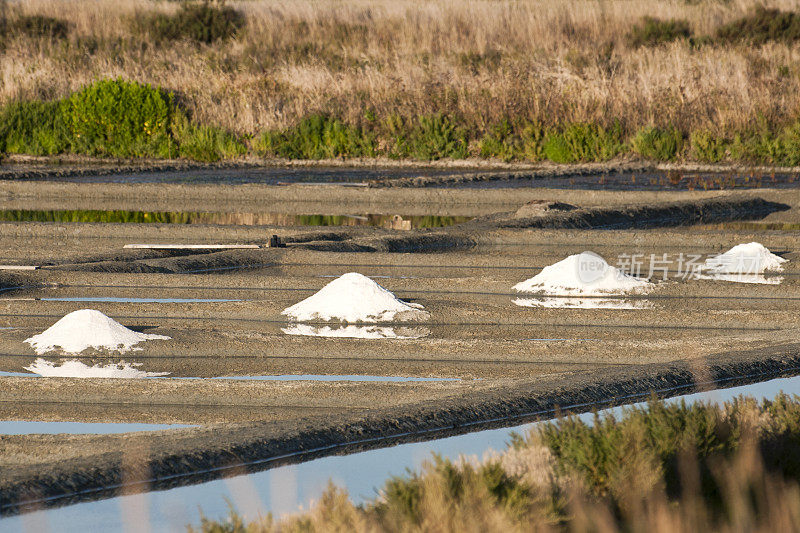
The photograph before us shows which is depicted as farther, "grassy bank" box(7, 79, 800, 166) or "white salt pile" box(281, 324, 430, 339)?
"grassy bank" box(7, 79, 800, 166)

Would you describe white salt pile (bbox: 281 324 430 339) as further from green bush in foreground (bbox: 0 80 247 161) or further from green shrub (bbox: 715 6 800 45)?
green shrub (bbox: 715 6 800 45)

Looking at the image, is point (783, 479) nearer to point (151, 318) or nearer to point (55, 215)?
point (151, 318)

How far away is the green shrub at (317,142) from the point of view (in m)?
18.7

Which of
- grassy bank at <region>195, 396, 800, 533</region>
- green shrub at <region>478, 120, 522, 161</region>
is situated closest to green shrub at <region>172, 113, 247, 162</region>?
green shrub at <region>478, 120, 522, 161</region>

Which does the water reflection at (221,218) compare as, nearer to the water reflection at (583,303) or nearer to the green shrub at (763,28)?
the water reflection at (583,303)

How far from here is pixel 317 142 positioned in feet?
61.8

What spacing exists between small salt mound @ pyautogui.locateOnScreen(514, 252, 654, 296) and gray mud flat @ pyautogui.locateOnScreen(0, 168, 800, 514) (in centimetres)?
17

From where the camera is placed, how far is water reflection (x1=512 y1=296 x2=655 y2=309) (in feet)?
23.3

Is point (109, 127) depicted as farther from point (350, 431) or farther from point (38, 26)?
point (350, 431)

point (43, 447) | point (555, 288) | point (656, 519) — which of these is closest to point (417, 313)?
point (555, 288)

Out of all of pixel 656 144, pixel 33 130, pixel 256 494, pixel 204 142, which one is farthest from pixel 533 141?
pixel 256 494

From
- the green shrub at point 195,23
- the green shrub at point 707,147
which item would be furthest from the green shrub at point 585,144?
the green shrub at point 195,23

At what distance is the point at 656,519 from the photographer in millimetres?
3184

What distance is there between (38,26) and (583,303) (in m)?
23.2
